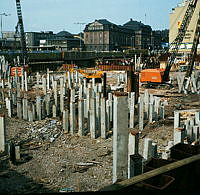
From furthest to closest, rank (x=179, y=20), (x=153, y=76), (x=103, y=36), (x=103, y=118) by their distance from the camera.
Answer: (x=103, y=36) < (x=179, y=20) < (x=153, y=76) < (x=103, y=118)

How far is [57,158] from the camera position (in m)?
8.42

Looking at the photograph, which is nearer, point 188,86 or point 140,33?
point 188,86

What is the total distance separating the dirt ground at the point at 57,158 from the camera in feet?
22.2

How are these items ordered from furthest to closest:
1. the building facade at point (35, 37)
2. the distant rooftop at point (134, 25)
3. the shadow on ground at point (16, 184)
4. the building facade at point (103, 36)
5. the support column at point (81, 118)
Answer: the distant rooftop at point (134, 25)
the building facade at point (35, 37)
the building facade at point (103, 36)
the support column at point (81, 118)
the shadow on ground at point (16, 184)

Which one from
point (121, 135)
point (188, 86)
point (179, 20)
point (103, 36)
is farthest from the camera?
point (103, 36)

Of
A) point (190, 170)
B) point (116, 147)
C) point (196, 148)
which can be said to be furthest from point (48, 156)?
point (190, 170)

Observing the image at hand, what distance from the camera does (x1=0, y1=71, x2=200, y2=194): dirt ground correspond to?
677 centimetres

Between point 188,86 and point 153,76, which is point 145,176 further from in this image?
point 153,76

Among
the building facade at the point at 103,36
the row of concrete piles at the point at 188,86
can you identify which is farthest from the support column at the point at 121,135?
the building facade at the point at 103,36

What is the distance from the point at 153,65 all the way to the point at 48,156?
2933cm

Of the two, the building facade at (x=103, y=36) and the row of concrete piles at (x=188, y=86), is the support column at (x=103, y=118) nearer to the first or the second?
the row of concrete piles at (x=188, y=86)

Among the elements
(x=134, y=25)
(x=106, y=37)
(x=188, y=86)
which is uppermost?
(x=134, y=25)

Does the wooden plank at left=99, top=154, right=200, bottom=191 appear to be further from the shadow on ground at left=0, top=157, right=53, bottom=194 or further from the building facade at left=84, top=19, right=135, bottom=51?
the building facade at left=84, top=19, right=135, bottom=51

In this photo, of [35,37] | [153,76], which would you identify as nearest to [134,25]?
[35,37]
